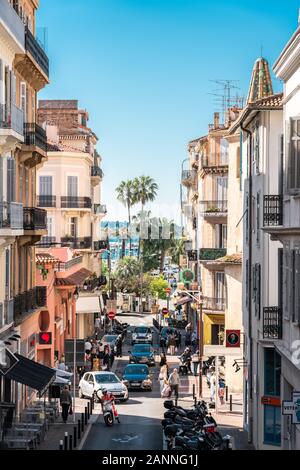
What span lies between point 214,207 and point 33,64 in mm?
31216

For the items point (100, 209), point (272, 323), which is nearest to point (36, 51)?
point (272, 323)

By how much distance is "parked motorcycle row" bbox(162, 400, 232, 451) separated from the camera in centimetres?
3083

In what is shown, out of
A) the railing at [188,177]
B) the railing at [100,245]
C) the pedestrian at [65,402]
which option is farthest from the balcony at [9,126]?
the railing at [188,177]

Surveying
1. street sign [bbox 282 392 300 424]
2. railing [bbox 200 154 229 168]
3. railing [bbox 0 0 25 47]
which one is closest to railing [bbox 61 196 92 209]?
railing [bbox 200 154 229 168]

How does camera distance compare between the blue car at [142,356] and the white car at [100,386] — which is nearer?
the white car at [100,386]

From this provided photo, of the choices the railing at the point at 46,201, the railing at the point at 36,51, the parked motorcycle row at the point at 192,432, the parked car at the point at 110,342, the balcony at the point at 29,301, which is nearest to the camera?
the parked motorcycle row at the point at 192,432

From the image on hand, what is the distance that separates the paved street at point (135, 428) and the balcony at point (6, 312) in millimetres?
4637

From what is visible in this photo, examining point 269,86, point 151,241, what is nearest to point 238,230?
point 269,86

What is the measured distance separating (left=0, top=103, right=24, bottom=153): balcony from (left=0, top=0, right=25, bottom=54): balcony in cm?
209

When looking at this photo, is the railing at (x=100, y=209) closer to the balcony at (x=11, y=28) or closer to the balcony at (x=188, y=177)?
the balcony at (x=188, y=177)

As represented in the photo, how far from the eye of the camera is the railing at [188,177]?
93456mm

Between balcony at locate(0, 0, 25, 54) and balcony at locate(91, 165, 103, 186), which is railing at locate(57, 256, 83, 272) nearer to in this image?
balcony at locate(91, 165, 103, 186)

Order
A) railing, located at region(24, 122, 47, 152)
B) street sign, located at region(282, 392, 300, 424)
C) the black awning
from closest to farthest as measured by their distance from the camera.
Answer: street sign, located at region(282, 392, 300, 424)
the black awning
railing, located at region(24, 122, 47, 152)
